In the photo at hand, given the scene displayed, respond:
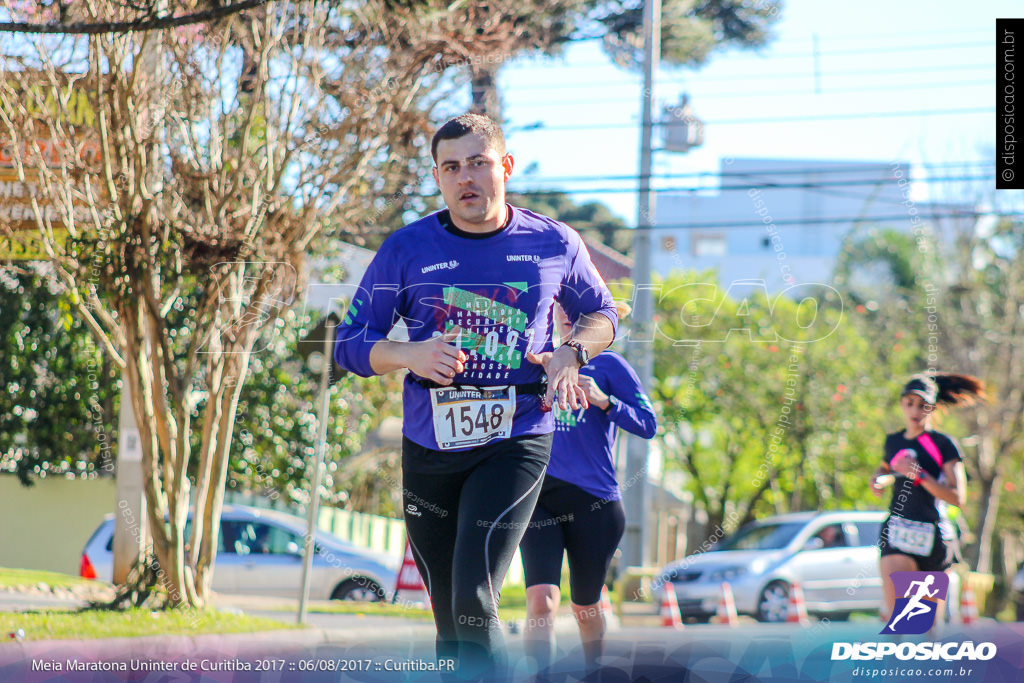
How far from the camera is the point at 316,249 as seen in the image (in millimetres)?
8758

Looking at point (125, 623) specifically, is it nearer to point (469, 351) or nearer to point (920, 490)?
point (469, 351)

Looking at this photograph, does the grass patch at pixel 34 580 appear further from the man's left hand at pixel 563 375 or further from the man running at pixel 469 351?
the man's left hand at pixel 563 375

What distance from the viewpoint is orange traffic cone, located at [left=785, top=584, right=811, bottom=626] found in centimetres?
1220

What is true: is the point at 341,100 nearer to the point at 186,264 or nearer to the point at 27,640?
the point at 186,264

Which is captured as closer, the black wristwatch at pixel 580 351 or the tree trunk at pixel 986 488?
the black wristwatch at pixel 580 351

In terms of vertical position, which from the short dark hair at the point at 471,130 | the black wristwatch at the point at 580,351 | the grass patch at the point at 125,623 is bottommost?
the grass patch at the point at 125,623

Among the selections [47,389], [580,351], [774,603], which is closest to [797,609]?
[774,603]

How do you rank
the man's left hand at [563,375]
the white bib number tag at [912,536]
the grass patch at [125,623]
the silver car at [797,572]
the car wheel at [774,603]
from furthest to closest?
the silver car at [797,572] < the car wheel at [774,603] < the grass patch at [125,623] < the white bib number tag at [912,536] < the man's left hand at [563,375]

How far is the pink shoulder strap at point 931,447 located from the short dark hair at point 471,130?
142 inches

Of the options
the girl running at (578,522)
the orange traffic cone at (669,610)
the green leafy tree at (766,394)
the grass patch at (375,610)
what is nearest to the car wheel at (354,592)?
the grass patch at (375,610)

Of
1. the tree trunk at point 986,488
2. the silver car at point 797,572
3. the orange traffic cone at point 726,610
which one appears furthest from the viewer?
the tree trunk at point 986,488

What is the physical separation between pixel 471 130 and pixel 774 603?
11.3 meters

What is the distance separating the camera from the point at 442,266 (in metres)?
3.31

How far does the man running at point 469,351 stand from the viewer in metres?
3.23
